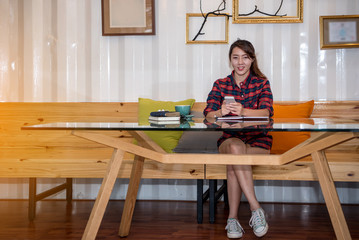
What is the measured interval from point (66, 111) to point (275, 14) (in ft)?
5.62

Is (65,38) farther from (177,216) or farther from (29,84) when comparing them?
(177,216)

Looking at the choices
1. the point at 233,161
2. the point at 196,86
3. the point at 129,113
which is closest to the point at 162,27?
the point at 196,86

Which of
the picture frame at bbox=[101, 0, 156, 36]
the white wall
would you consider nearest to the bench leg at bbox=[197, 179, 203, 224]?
the white wall

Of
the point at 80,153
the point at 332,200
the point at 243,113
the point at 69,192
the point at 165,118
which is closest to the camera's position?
the point at 332,200

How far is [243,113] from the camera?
6.98 feet

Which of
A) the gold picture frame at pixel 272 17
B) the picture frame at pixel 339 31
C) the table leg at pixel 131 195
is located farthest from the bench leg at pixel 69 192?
the picture frame at pixel 339 31

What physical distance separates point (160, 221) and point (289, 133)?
1005 mm

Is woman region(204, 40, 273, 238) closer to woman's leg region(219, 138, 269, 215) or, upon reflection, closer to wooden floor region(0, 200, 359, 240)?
woman's leg region(219, 138, 269, 215)

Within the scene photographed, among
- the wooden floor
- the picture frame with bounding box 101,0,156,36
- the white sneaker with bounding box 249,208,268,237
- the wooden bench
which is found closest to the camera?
the white sneaker with bounding box 249,208,268,237

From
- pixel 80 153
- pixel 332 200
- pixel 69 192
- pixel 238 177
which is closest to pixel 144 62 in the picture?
pixel 80 153

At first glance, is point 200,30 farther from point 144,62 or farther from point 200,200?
point 200,200

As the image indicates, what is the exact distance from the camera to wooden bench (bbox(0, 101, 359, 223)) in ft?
7.69

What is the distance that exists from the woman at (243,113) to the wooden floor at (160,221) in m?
0.16

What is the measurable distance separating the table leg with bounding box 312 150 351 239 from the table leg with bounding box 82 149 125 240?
837mm
